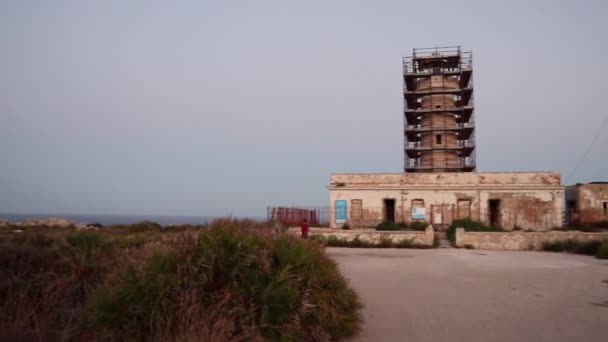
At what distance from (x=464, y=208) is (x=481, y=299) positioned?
23500 mm

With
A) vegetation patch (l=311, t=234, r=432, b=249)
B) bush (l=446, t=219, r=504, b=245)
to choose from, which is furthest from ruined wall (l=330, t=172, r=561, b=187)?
vegetation patch (l=311, t=234, r=432, b=249)

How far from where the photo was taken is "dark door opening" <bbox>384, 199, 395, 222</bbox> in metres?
32.9

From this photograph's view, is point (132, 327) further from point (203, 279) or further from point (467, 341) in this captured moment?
point (467, 341)

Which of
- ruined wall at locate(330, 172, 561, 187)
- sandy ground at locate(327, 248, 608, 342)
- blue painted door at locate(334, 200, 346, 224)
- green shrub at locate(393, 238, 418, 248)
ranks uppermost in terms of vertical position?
ruined wall at locate(330, 172, 561, 187)

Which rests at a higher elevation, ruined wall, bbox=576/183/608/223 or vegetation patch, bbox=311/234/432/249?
ruined wall, bbox=576/183/608/223

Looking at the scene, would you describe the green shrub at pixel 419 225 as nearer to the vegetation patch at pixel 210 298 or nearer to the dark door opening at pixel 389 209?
the dark door opening at pixel 389 209

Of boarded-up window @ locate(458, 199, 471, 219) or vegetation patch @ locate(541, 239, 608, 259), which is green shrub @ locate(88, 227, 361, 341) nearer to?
vegetation patch @ locate(541, 239, 608, 259)

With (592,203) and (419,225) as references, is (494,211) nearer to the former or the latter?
(419,225)

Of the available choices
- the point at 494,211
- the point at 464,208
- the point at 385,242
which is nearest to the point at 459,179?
the point at 464,208

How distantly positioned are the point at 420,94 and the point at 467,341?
36611mm

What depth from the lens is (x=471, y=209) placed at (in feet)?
104

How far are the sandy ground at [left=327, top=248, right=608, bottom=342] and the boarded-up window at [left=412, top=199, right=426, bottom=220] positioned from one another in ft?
48.5

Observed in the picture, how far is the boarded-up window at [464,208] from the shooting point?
31.6m

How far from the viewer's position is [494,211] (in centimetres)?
3203
